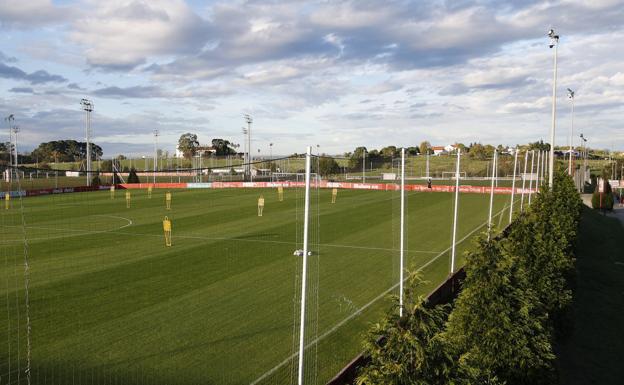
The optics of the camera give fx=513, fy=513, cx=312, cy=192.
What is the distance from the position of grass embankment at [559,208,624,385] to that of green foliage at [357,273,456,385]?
8863mm

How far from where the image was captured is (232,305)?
570 inches

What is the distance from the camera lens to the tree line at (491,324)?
16.6 ft

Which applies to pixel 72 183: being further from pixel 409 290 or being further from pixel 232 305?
pixel 409 290

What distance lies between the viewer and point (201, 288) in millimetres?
16234

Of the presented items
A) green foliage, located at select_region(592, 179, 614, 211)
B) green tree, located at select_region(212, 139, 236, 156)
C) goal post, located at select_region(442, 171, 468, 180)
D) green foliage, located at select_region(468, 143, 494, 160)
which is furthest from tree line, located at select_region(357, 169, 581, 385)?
green tree, located at select_region(212, 139, 236, 156)

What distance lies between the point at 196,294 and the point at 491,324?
9775 mm

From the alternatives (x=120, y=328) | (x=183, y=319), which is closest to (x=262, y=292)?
(x=183, y=319)

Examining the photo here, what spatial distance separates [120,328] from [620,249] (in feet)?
86.7

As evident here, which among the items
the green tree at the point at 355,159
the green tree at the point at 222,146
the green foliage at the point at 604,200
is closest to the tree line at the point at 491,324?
the green tree at the point at 355,159

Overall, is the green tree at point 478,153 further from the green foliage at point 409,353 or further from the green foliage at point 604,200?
the green foliage at point 409,353

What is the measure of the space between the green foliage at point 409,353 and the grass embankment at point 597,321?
A: 29.1ft

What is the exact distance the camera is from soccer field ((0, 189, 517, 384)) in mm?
10602

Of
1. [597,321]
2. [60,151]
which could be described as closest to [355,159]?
[597,321]

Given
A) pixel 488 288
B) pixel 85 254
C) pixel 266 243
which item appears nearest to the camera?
pixel 488 288
